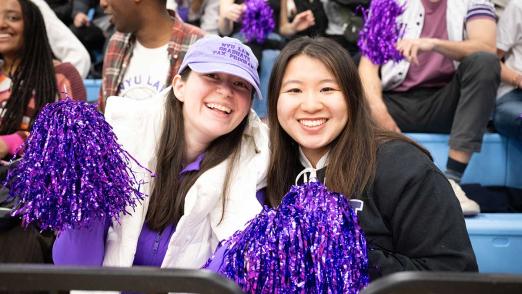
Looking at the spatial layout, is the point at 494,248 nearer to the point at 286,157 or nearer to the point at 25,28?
the point at 286,157

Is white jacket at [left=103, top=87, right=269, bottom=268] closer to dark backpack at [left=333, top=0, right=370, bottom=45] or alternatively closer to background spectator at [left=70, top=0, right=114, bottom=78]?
dark backpack at [left=333, top=0, right=370, bottom=45]

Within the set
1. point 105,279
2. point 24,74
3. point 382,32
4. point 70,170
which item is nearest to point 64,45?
point 24,74

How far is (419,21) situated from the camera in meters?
2.96

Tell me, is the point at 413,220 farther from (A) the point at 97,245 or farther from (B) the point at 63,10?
(B) the point at 63,10

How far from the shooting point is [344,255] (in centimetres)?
122

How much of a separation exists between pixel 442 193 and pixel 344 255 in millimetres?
331

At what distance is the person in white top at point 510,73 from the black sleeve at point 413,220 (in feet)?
4.64

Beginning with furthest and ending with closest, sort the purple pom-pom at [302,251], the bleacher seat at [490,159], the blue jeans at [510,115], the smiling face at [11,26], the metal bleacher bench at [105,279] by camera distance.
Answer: the bleacher seat at [490,159]
the blue jeans at [510,115]
the smiling face at [11,26]
the purple pom-pom at [302,251]
the metal bleacher bench at [105,279]

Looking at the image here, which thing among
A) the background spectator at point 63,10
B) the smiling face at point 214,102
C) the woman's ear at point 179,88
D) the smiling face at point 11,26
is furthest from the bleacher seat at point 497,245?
the background spectator at point 63,10

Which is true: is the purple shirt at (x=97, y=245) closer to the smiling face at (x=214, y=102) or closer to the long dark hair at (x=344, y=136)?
the smiling face at (x=214, y=102)

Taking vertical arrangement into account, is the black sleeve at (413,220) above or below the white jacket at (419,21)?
below

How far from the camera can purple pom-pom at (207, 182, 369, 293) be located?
119 cm

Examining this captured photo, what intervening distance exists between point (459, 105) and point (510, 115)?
0.81ft

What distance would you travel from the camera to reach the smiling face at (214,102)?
158cm
